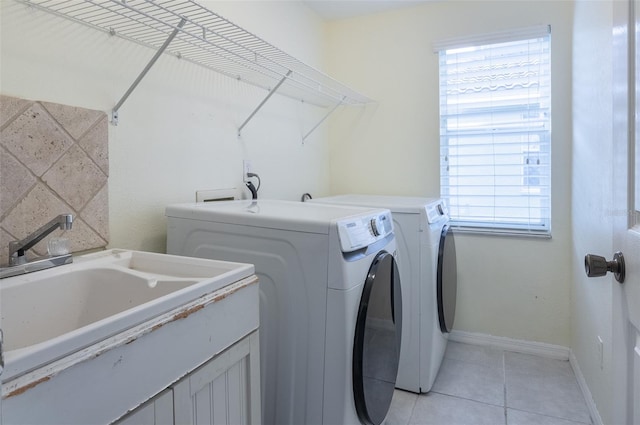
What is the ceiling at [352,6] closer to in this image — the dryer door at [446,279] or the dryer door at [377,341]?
the dryer door at [446,279]

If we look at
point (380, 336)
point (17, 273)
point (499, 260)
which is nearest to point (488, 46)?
point (499, 260)

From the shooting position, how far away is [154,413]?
2.55 feet

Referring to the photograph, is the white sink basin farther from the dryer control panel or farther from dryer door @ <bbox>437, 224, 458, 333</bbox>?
dryer door @ <bbox>437, 224, 458, 333</bbox>

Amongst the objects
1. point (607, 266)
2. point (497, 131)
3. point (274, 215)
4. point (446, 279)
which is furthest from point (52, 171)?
point (497, 131)

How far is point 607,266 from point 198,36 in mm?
1580

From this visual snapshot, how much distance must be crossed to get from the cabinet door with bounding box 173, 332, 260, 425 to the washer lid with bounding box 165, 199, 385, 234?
16.2 inches

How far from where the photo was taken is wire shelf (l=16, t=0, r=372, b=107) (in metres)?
1.25

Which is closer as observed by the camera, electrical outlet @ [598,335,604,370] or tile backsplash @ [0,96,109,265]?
tile backsplash @ [0,96,109,265]

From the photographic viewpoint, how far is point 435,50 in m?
2.78

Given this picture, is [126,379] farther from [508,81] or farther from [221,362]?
[508,81]

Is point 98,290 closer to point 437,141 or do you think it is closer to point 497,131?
point 437,141

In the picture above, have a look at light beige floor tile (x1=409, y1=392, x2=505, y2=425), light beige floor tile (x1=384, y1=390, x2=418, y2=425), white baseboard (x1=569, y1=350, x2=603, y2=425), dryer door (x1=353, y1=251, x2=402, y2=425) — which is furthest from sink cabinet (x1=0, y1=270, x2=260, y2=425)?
white baseboard (x1=569, y1=350, x2=603, y2=425)

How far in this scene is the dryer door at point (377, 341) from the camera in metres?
1.34

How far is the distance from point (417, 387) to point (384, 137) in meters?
1.81
